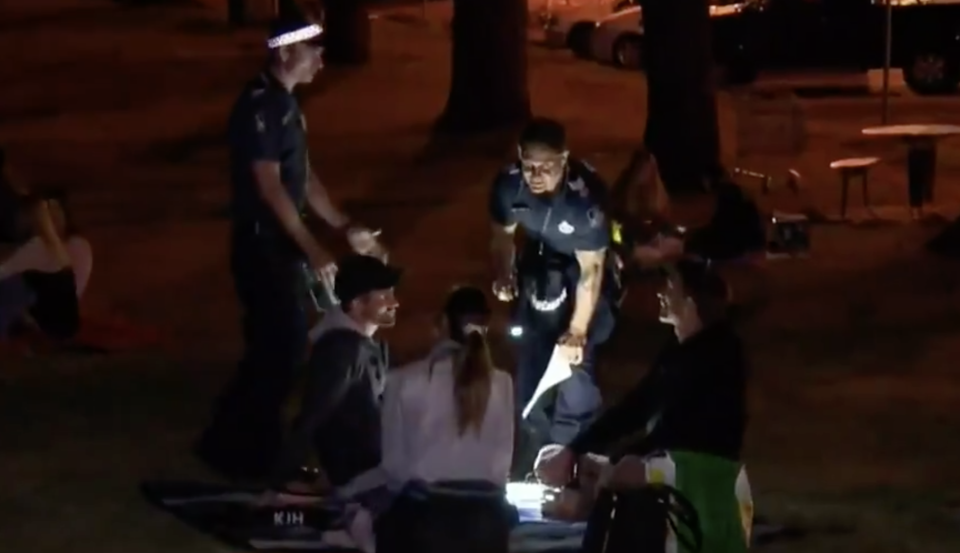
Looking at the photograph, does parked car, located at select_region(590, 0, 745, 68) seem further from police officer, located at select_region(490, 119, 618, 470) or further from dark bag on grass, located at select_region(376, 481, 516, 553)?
dark bag on grass, located at select_region(376, 481, 516, 553)

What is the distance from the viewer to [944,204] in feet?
52.9

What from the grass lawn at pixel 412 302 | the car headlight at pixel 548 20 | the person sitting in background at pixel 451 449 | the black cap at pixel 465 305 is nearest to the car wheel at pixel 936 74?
the grass lawn at pixel 412 302

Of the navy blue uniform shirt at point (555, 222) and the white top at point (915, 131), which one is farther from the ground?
the navy blue uniform shirt at point (555, 222)

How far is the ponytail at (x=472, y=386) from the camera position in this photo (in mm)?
5863

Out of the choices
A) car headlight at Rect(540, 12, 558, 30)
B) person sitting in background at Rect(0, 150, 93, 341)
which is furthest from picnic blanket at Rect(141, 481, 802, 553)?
Answer: car headlight at Rect(540, 12, 558, 30)

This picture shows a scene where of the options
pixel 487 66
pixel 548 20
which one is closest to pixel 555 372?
pixel 487 66

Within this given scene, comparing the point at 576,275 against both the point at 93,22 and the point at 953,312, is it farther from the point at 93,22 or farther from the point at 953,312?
the point at 93,22

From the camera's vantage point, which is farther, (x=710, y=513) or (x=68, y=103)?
(x=68, y=103)

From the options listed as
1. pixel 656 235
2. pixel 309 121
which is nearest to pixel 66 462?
pixel 656 235

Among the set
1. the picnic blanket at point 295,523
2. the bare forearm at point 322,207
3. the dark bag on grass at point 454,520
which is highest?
the bare forearm at point 322,207

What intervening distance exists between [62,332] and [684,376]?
5.68 meters

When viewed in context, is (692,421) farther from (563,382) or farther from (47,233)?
(47,233)

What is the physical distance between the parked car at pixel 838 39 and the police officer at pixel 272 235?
16.4 m

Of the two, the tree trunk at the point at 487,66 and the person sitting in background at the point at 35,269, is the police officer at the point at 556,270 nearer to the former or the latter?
the person sitting in background at the point at 35,269
